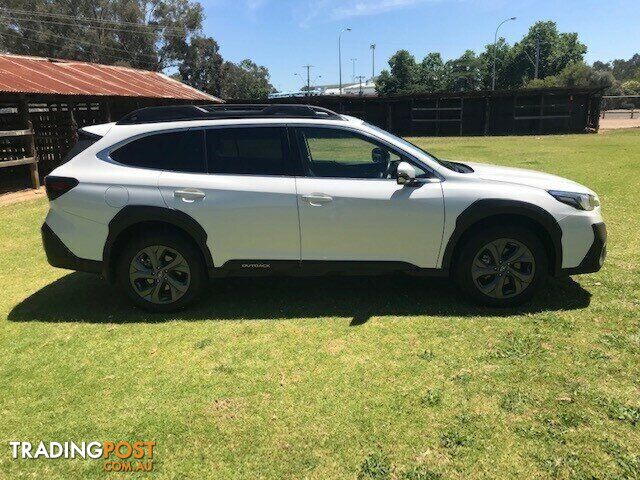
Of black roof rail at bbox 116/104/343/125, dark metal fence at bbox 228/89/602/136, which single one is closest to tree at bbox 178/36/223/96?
dark metal fence at bbox 228/89/602/136

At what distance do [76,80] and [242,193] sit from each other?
45.7ft

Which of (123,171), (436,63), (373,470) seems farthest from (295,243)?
(436,63)

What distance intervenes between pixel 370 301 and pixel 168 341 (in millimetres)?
1899

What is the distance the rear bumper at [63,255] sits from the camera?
176 inches

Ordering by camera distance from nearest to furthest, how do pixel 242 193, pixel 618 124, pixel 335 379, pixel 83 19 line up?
pixel 335 379 → pixel 242 193 → pixel 618 124 → pixel 83 19

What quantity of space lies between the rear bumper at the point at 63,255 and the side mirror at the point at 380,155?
271cm

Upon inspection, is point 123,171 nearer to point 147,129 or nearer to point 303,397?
point 147,129

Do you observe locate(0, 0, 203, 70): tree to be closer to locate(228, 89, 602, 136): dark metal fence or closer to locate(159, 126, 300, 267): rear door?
locate(228, 89, 602, 136): dark metal fence

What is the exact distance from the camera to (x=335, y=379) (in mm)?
3422

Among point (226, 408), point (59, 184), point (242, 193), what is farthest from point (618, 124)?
point (226, 408)

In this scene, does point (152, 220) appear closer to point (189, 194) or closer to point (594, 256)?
point (189, 194)

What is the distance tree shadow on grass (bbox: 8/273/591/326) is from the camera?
449cm

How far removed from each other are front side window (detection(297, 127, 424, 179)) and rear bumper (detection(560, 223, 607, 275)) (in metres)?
1.61

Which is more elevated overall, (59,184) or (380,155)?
(380,155)
